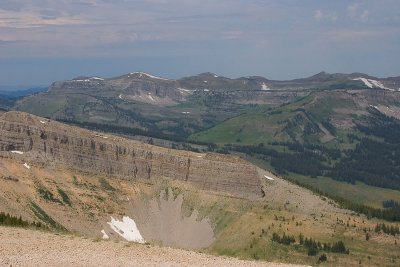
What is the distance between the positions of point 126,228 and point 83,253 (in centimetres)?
8233

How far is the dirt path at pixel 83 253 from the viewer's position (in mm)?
44250

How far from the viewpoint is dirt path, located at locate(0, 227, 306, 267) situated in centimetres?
4425

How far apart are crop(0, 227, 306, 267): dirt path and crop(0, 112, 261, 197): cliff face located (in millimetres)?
89059

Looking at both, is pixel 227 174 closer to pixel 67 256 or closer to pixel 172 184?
pixel 172 184

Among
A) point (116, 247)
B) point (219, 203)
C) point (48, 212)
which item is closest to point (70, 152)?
point (48, 212)

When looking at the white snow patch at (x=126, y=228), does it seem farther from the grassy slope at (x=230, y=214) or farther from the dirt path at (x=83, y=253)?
the dirt path at (x=83, y=253)

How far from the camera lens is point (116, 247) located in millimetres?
50375

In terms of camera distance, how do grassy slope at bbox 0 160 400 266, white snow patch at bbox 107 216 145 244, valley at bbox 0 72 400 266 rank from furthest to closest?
white snow patch at bbox 107 216 145 244, valley at bbox 0 72 400 266, grassy slope at bbox 0 160 400 266

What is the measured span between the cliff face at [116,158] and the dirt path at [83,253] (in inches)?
3506

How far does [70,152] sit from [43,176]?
48.4 ft

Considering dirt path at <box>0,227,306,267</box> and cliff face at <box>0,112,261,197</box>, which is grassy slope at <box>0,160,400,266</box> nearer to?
cliff face at <box>0,112,261,197</box>

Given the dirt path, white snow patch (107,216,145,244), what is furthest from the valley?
the dirt path

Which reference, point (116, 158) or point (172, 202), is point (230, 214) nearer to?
point (172, 202)

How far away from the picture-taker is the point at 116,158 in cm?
15000
